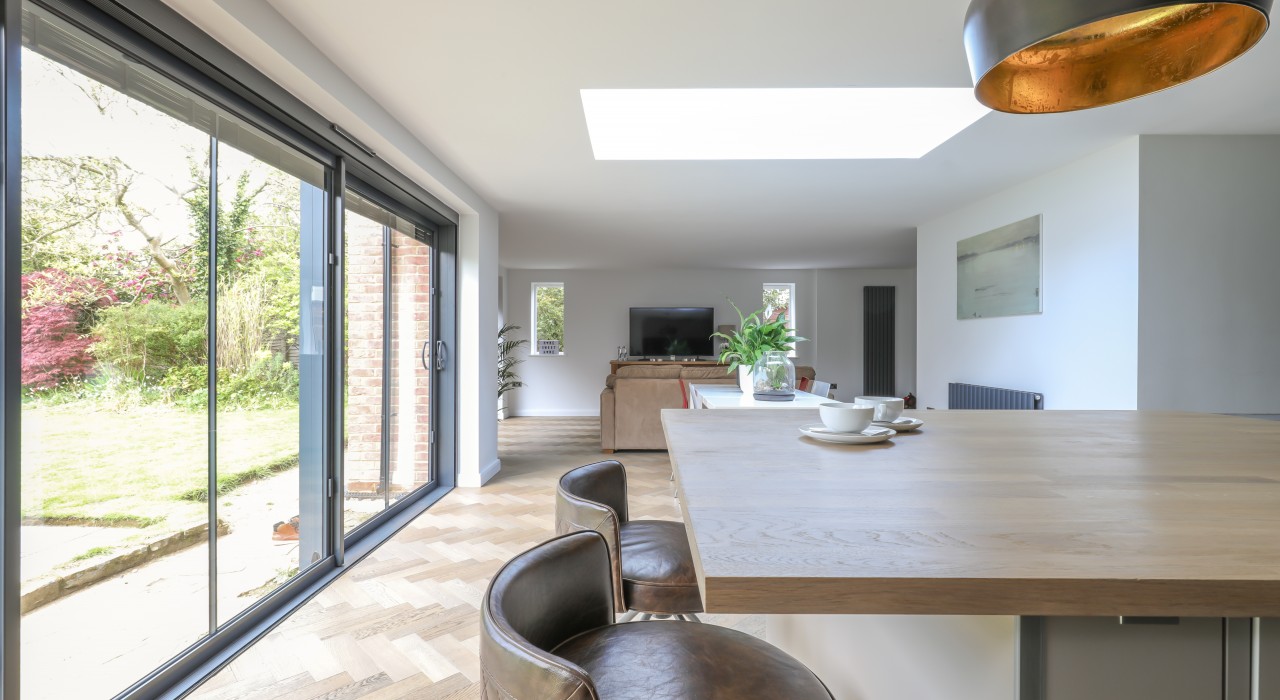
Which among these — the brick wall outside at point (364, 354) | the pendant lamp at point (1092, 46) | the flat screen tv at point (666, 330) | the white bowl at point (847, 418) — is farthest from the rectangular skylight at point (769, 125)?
the flat screen tv at point (666, 330)

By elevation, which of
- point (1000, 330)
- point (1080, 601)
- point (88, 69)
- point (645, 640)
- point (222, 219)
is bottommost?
point (645, 640)

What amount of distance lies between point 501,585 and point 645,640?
0.29 m

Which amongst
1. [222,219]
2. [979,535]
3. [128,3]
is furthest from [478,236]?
[979,535]

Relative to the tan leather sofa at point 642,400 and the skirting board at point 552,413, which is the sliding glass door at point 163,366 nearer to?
the tan leather sofa at point 642,400

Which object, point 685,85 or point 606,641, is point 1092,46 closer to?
point 606,641

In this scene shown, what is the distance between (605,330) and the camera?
928cm

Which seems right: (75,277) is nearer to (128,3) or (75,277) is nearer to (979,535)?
(128,3)

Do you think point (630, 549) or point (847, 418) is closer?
point (847, 418)

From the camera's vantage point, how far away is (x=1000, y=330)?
451cm

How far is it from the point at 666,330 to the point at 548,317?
1950 millimetres

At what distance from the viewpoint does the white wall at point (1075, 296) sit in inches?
133

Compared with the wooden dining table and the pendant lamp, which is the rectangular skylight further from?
the wooden dining table

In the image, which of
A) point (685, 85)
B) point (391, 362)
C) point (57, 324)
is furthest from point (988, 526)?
point (391, 362)

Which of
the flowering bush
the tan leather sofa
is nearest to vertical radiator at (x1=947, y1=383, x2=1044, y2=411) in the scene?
the tan leather sofa
